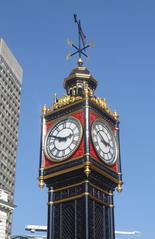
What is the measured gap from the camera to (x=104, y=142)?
32.9 metres

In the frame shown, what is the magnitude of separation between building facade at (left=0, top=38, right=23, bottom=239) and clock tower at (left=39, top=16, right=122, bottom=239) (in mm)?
75977

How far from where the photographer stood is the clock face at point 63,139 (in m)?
31.7

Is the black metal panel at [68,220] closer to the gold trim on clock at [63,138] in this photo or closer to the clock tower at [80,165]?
the clock tower at [80,165]

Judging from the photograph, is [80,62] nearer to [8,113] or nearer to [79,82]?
[79,82]

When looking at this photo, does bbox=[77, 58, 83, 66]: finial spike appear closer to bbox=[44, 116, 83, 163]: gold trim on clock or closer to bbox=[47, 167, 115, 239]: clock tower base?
bbox=[44, 116, 83, 163]: gold trim on clock

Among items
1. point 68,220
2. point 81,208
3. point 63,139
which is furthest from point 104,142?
point 68,220

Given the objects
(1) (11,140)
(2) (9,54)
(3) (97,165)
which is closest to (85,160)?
(3) (97,165)

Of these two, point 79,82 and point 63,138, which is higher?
point 79,82

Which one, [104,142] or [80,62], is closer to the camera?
[104,142]

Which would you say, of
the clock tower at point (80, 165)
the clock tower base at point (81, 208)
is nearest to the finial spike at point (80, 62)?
the clock tower at point (80, 165)

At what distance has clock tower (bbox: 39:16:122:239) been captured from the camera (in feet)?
97.9

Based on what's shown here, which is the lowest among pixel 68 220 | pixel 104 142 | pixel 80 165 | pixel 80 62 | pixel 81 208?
pixel 68 220

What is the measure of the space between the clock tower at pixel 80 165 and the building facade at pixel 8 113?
7598cm

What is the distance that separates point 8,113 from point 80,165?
93.6 meters
